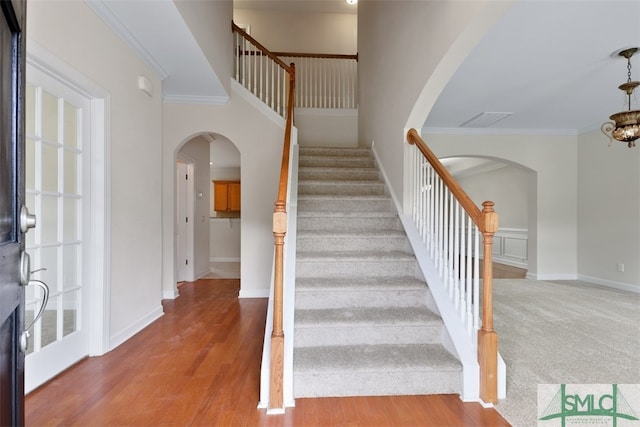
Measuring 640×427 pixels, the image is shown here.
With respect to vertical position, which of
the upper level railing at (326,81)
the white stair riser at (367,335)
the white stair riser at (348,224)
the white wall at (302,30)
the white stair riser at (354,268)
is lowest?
A: the white stair riser at (367,335)

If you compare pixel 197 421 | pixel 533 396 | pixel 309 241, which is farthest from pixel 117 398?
pixel 533 396

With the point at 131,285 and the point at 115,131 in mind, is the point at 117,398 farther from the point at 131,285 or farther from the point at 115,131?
the point at 115,131

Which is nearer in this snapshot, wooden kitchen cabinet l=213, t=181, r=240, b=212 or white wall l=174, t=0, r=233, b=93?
white wall l=174, t=0, r=233, b=93

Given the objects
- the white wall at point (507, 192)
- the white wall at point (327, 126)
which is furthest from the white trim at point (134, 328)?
→ the white wall at point (507, 192)

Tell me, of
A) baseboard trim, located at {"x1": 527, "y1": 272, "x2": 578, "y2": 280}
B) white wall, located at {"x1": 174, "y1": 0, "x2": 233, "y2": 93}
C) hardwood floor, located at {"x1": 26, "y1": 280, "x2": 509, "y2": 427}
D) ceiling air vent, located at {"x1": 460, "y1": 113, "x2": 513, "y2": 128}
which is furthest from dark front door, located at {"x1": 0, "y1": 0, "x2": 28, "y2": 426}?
baseboard trim, located at {"x1": 527, "y1": 272, "x2": 578, "y2": 280}

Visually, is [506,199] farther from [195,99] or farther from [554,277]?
[195,99]

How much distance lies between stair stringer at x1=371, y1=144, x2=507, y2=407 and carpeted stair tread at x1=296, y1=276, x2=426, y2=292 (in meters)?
0.12

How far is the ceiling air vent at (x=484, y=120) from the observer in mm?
4641

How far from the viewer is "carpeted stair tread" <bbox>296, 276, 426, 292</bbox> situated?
2.33 meters

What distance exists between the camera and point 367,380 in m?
1.82

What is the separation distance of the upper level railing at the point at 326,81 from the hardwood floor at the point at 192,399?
177 inches

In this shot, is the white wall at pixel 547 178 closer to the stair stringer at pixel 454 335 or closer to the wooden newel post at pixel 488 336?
the stair stringer at pixel 454 335

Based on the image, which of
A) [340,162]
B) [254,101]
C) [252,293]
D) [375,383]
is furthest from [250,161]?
[375,383]

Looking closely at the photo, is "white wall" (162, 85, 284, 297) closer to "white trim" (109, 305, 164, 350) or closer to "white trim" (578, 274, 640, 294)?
"white trim" (109, 305, 164, 350)
